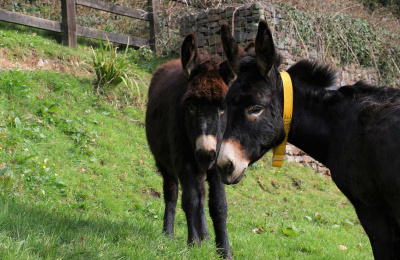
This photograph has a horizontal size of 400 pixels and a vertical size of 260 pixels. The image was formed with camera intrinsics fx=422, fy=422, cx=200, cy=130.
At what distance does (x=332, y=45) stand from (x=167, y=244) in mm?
9661

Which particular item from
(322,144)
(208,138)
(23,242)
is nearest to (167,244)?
(208,138)

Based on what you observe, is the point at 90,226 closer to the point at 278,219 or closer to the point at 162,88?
the point at 162,88

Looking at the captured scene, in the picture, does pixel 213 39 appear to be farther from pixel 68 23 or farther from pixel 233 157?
pixel 233 157

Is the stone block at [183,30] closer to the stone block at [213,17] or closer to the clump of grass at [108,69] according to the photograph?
the stone block at [213,17]

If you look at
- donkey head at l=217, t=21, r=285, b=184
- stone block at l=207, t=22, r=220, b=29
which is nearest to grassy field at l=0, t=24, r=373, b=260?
donkey head at l=217, t=21, r=285, b=184

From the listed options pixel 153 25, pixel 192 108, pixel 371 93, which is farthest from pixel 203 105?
pixel 153 25

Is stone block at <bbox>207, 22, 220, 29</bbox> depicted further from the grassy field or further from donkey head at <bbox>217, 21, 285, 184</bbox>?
donkey head at <bbox>217, 21, 285, 184</bbox>

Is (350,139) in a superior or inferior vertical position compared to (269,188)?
superior

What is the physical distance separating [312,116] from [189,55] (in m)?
1.74

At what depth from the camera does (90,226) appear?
3654 millimetres

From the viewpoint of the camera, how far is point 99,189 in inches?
247

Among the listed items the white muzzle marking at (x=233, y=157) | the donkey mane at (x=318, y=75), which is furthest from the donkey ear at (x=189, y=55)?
the white muzzle marking at (x=233, y=157)

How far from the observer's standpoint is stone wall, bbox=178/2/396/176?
1011cm

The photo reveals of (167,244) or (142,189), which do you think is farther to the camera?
(142,189)
